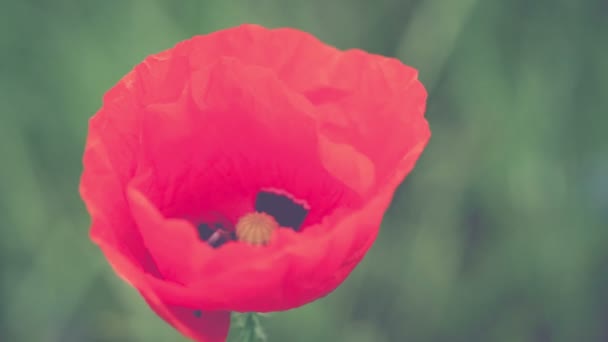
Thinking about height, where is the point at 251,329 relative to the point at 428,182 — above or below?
above

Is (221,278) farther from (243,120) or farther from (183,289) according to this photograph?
(243,120)

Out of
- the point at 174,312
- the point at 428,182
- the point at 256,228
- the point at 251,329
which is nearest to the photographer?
the point at 174,312

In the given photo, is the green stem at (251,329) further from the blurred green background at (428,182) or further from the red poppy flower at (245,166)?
the blurred green background at (428,182)

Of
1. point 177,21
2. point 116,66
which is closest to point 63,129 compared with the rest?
point 116,66

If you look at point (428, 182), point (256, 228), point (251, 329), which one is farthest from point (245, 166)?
point (428, 182)

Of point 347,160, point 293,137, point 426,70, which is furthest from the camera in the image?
point 426,70

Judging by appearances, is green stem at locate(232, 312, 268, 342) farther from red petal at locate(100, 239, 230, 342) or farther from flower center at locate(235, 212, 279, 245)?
flower center at locate(235, 212, 279, 245)

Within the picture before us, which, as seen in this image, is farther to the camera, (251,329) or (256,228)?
(256,228)

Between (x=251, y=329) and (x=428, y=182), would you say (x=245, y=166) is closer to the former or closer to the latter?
(x=251, y=329)
